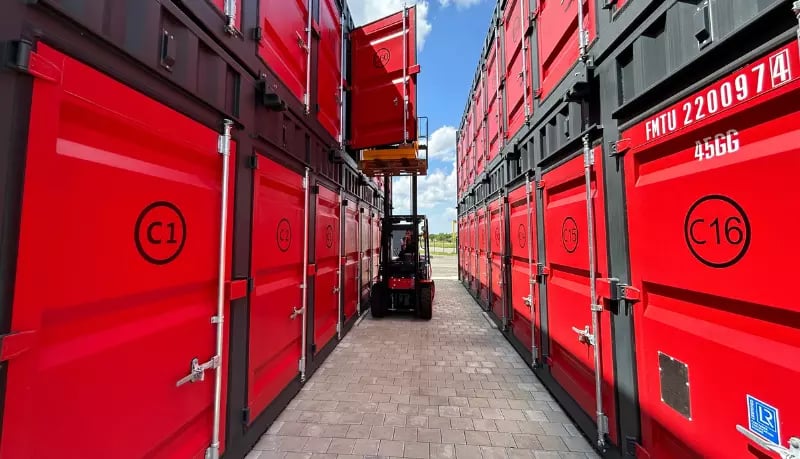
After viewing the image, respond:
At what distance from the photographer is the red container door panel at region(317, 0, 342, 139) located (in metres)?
4.48

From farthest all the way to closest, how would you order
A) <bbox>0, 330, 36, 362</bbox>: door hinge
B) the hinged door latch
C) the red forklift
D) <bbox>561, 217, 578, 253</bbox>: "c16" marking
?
the red forklift < <bbox>561, 217, 578, 253</bbox>: "c16" marking < the hinged door latch < <bbox>0, 330, 36, 362</bbox>: door hinge

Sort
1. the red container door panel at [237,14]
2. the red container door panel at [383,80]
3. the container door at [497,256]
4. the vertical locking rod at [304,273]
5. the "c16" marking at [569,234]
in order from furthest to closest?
the container door at [497,256] → the red container door panel at [383,80] → the vertical locking rod at [304,273] → the "c16" marking at [569,234] → the red container door panel at [237,14]

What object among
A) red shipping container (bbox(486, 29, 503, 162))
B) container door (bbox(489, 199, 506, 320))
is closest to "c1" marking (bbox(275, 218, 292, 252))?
container door (bbox(489, 199, 506, 320))

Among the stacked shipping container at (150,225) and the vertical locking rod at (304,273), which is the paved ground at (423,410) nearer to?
the vertical locking rod at (304,273)

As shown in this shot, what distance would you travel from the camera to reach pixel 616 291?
2414 mm

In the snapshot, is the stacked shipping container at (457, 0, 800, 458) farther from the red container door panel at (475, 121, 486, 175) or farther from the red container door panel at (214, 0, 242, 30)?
the red container door panel at (475, 121, 486, 175)

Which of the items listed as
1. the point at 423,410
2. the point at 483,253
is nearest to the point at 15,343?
the point at 423,410

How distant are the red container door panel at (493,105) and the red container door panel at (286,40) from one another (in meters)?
3.67

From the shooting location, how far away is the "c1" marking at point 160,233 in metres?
1.74

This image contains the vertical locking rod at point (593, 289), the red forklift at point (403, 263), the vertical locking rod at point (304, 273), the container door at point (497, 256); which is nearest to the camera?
the vertical locking rod at point (593, 289)

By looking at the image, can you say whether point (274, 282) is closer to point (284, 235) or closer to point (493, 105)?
point (284, 235)

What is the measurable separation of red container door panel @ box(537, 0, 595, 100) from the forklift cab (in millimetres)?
4340

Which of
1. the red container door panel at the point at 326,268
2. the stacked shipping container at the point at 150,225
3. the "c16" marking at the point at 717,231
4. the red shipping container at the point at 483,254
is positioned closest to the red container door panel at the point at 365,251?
the red container door panel at the point at 326,268

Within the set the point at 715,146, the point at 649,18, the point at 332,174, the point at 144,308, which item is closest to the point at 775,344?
the point at 715,146
